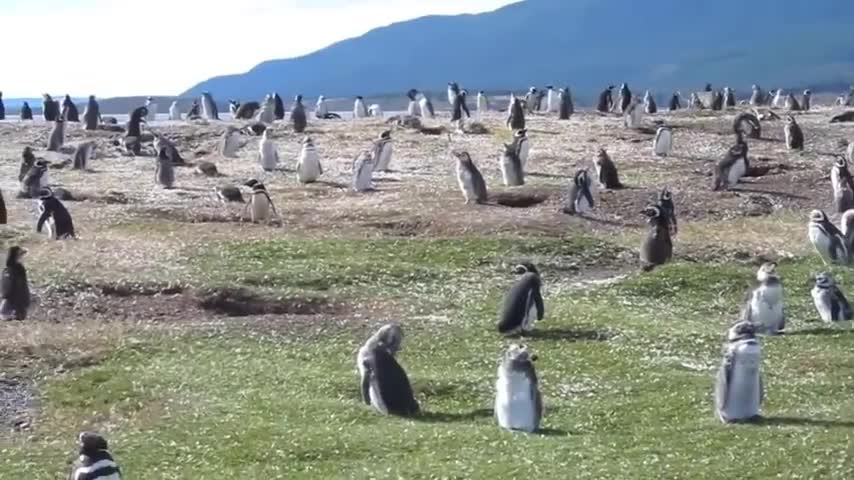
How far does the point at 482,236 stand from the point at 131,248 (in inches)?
246

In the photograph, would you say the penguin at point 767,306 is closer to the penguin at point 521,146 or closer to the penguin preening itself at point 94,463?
the penguin preening itself at point 94,463

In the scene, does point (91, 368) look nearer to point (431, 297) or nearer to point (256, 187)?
point (431, 297)

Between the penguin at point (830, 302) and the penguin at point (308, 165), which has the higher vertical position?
the penguin at point (308, 165)

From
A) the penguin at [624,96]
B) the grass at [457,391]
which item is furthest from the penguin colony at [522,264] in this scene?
the penguin at [624,96]

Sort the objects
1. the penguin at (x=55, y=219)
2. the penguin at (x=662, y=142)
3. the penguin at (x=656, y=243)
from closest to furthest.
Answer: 1. the penguin at (x=656, y=243)
2. the penguin at (x=55, y=219)
3. the penguin at (x=662, y=142)

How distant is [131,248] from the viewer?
907 inches

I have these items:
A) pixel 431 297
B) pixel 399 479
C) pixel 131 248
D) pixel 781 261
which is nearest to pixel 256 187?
pixel 131 248

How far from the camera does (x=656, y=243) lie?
74.0 ft

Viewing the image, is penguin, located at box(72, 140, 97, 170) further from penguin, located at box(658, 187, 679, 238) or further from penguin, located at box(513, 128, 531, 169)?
penguin, located at box(658, 187, 679, 238)

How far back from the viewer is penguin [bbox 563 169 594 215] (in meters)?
27.1

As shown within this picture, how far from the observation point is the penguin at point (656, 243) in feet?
74.0

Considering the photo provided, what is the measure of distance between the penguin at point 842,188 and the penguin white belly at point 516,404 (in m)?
16.5

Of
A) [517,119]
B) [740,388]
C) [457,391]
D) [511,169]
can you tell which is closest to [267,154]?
[511,169]

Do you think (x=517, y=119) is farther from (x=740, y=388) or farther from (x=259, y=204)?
(x=740, y=388)
